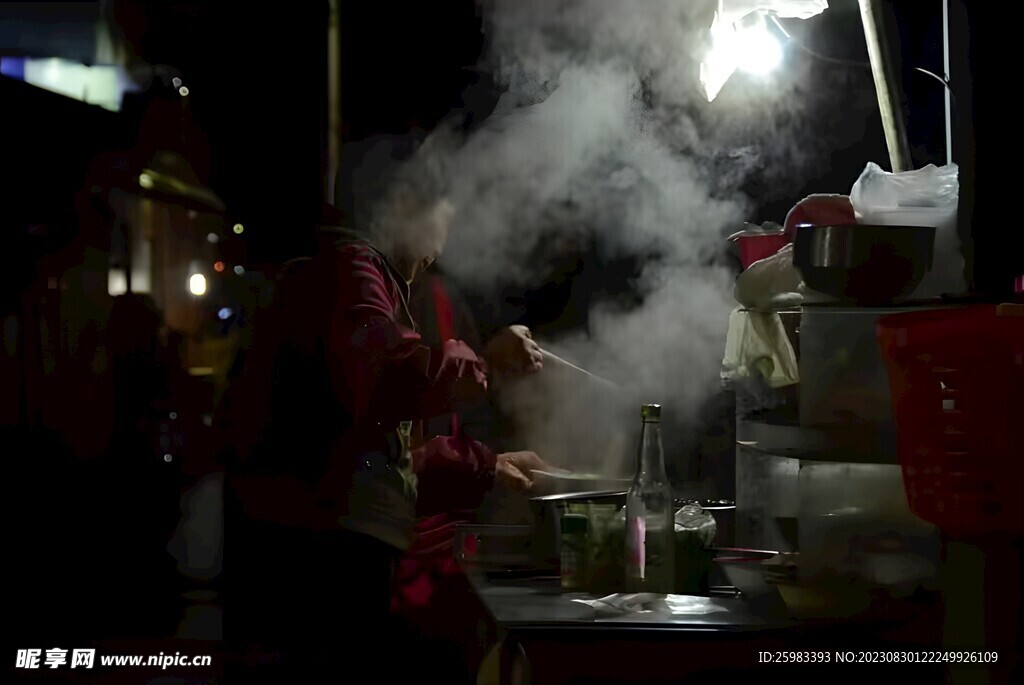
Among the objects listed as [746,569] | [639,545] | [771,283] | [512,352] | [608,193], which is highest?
[608,193]

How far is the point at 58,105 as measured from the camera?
255cm

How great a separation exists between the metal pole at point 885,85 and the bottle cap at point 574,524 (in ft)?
4.37

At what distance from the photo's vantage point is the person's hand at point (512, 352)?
256 centimetres

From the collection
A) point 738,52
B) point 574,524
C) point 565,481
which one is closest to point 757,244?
point 738,52

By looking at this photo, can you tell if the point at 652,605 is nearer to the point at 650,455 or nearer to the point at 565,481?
the point at 650,455

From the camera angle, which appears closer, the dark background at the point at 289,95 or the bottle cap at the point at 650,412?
the bottle cap at the point at 650,412

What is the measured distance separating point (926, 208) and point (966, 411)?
611mm

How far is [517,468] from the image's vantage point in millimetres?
2547

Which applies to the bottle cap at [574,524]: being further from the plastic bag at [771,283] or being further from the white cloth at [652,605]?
the plastic bag at [771,283]

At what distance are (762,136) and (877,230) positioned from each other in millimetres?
598

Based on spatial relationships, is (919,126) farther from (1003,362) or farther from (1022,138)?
(1003,362)

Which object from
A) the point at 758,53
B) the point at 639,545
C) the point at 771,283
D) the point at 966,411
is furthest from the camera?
the point at 758,53

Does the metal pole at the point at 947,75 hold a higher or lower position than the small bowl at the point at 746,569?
higher

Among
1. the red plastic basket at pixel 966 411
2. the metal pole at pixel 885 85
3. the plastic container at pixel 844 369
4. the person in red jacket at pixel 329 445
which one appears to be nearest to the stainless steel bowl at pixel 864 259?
the plastic container at pixel 844 369
